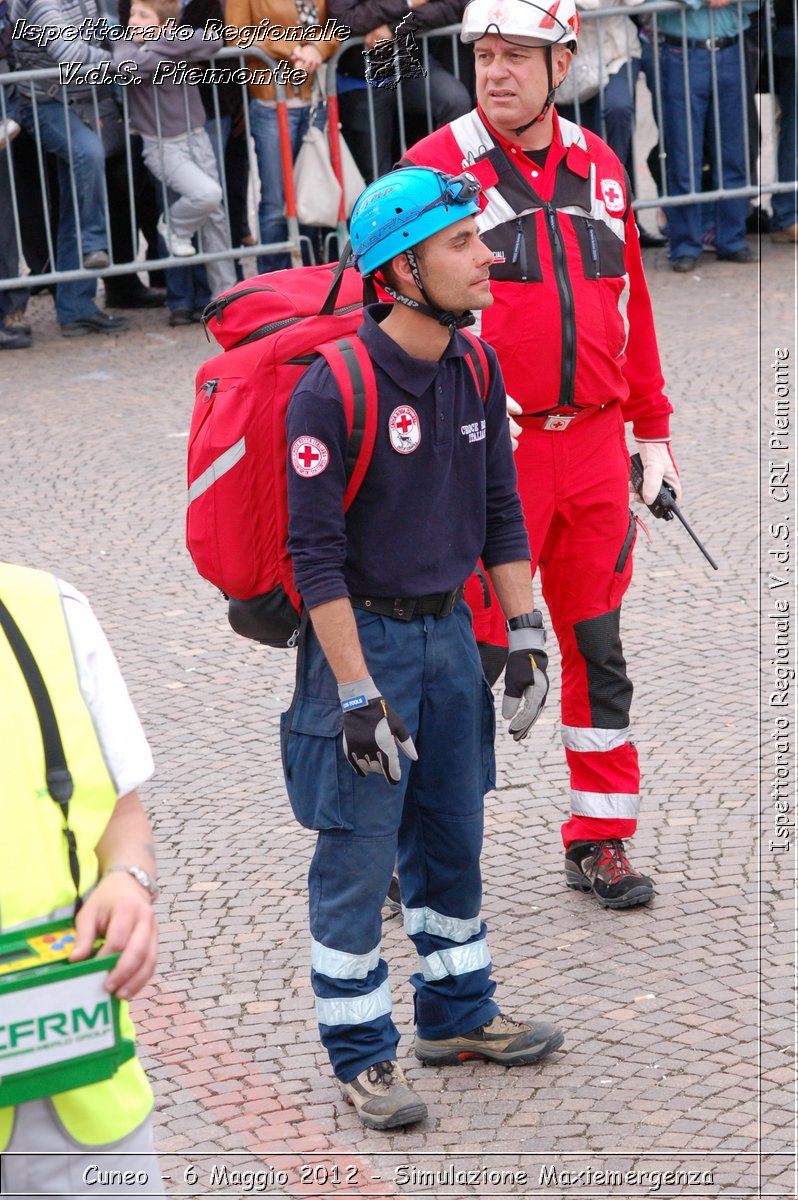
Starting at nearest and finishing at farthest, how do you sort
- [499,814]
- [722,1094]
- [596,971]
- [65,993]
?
[65,993], [722,1094], [596,971], [499,814]

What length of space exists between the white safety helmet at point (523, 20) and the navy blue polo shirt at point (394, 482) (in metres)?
1.08

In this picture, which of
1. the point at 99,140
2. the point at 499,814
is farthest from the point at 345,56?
the point at 499,814

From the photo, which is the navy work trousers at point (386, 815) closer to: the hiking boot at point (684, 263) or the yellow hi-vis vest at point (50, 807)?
the yellow hi-vis vest at point (50, 807)

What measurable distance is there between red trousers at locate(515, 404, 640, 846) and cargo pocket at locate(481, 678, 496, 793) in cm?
81

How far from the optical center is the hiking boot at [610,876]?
4.69m

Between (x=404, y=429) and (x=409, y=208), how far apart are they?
18.5 inches

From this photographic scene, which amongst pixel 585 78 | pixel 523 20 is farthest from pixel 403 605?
pixel 585 78

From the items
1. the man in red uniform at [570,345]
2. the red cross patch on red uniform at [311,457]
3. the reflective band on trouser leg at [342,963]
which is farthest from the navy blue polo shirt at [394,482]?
the reflective band on trouser leg at [342,963]

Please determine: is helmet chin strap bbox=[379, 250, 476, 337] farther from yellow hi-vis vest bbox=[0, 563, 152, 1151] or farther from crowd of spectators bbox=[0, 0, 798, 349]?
crowd of spectators bbox=[0, 0, 798, 349]

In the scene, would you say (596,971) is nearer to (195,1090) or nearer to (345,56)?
(195,1090)

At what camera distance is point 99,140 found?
1062 centimetres

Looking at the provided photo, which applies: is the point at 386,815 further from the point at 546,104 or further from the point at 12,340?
the point at 12,340

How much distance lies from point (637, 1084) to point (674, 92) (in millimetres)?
9072

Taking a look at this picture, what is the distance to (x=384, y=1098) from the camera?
374cm
